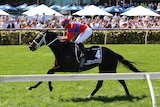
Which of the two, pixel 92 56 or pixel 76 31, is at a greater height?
pixel 76 31

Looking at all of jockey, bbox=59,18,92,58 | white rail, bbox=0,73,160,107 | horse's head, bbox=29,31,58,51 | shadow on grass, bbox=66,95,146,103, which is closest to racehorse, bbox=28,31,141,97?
horse's head, bbox=29,31,58,51

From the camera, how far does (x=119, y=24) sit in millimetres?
24906

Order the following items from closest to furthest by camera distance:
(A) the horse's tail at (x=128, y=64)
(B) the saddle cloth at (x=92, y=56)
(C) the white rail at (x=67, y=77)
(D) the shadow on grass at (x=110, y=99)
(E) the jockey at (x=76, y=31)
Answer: (C) the white rail at (x=67, y=77) < (D) the shadow on grass at (x=110, y=99) < (E) the jockey at (x=76, y=31) < (B) the saddle cloth at (x=92, y=56) < (A) the horse's tail at (x=128, y=64)

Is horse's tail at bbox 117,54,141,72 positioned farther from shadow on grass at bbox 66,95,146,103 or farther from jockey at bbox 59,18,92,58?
jockey at bbox 59,18,92,58

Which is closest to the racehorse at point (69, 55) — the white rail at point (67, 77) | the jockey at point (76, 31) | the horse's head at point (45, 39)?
the horse's head at point (45, 39)

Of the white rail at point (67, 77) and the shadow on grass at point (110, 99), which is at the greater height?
the white rail at point (67, 77)

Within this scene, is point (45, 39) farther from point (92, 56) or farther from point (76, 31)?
point (92, 56)

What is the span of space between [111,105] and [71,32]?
163 centimetres

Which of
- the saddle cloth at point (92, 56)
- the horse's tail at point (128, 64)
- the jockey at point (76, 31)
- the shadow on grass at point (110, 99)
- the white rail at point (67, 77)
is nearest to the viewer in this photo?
the white rail at point (67, 77)

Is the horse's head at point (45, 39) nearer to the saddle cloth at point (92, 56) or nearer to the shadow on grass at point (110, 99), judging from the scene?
the saddle cloth at point (92, 56)

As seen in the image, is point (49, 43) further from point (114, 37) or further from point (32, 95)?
point (114, 37)

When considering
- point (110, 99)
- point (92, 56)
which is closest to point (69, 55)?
point (92, 56)

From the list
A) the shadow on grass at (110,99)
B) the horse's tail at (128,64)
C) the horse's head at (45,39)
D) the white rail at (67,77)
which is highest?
the horse's head at (45,39)

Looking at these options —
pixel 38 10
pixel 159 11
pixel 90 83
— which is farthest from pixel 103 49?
pixel 159 11
